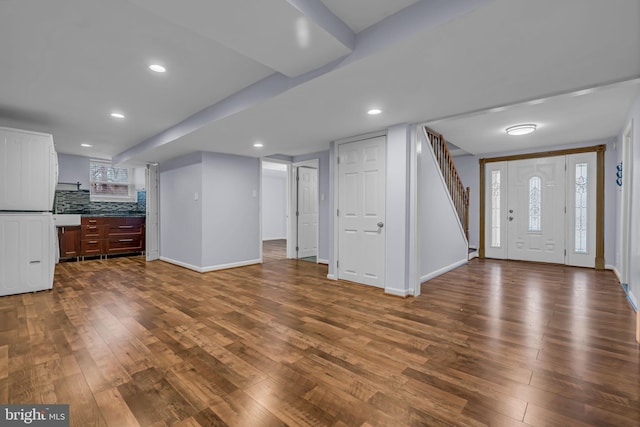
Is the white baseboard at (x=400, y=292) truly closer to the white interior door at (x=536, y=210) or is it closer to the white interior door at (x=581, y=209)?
the white interior door at (x=536, y=210)

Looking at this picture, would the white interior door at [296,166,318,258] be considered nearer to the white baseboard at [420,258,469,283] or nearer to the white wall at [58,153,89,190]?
the white baseboard at [420,258,469,283]

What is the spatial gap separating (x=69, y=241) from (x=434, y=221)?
284 inches

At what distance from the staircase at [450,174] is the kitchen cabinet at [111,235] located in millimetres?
6757

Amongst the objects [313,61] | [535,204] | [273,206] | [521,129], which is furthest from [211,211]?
[535,204]

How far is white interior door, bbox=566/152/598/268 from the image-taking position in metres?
5.33

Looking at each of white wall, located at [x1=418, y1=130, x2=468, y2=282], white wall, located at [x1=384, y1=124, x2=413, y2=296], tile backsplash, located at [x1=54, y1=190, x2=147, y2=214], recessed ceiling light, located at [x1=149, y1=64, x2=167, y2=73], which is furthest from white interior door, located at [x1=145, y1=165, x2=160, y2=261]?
white wall, located at [x1=418, y1=130, x2=468, y2=282]

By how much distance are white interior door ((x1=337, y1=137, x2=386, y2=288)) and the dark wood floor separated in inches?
17.9

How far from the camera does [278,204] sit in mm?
11023

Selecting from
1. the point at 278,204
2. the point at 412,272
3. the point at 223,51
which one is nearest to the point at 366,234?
the point at 412,272

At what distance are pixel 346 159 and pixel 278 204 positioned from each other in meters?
6.87

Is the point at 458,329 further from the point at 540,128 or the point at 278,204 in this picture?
the point at 278,204

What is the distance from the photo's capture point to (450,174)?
5359mm

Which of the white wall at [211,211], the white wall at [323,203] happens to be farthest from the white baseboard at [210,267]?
the white wall at [323,203]

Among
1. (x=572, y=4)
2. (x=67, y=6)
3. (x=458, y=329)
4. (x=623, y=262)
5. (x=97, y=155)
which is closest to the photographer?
(x=572, y=4)
